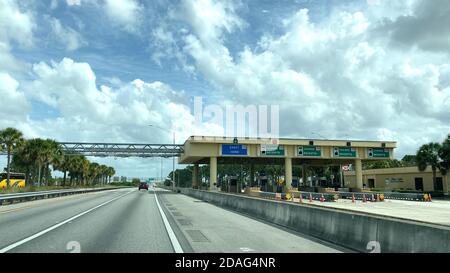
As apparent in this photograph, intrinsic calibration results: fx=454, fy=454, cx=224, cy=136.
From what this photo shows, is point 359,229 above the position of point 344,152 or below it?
below

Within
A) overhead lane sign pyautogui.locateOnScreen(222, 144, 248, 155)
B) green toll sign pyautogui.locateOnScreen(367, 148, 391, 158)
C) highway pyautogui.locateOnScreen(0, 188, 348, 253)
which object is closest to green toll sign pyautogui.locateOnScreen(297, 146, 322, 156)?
Answer: green toll sign pyautogui.locateOnScreen(367, 148, 391, 158)

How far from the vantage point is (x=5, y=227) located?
15.4 metres

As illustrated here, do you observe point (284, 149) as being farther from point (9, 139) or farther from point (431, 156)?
point (9, 139)

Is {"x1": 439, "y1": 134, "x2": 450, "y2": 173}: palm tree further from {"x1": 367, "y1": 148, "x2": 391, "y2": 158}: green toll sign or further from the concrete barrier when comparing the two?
the concrete barrier

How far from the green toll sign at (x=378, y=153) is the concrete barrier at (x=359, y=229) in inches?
1975

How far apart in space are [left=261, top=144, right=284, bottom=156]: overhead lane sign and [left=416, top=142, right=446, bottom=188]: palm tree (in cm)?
1965

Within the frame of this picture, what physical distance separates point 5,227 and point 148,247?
739cm

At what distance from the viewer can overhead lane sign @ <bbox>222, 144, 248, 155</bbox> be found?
6153 centimetres

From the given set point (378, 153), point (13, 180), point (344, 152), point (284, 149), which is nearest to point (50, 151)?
point (13, 180)

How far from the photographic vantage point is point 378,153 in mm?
65938

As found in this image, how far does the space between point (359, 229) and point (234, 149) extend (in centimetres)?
5130

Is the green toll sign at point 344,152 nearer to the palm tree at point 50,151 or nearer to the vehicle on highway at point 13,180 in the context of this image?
the palm tree at point 50,151
